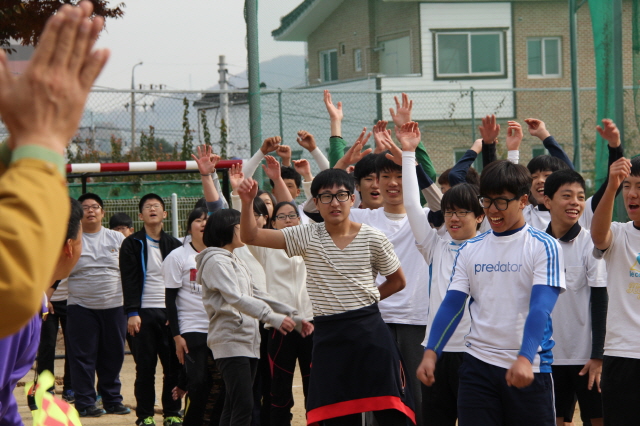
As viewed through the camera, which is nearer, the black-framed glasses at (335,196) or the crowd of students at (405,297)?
the crowd of students at (405,297)

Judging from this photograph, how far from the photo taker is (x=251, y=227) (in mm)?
4492

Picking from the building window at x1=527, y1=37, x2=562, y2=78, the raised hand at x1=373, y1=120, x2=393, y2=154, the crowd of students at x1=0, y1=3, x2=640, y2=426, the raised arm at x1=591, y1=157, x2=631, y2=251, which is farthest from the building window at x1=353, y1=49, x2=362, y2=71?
the raised arm at x1=591, y1=157, x2=631, y2=251

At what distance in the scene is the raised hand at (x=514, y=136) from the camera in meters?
5.71

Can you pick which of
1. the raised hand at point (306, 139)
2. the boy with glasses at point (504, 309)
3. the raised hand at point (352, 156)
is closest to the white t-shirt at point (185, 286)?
the raised hand at point (306, 139)

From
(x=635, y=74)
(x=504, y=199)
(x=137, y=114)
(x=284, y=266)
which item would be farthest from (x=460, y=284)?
(x=137, y=114)

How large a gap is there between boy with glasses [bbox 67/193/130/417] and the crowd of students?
77 centimetres

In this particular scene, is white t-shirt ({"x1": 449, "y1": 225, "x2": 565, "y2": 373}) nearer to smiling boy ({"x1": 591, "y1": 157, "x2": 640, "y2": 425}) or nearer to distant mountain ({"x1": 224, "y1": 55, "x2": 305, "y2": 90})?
smiling boy ({"x1": 591, "y1": 157, "x2": 640, "y2": 425})

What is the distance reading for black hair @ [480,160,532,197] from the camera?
3.83 m

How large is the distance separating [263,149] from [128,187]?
518cm

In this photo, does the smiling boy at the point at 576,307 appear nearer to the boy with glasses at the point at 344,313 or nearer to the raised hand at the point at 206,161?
the boy with glasses at the point at 344,313

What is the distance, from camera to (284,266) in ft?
19.6

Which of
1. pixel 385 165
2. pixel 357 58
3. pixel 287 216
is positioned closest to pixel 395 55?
pixel 357 58

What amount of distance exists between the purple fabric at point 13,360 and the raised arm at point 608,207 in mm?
2802

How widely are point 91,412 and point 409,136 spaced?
14.1 feet
